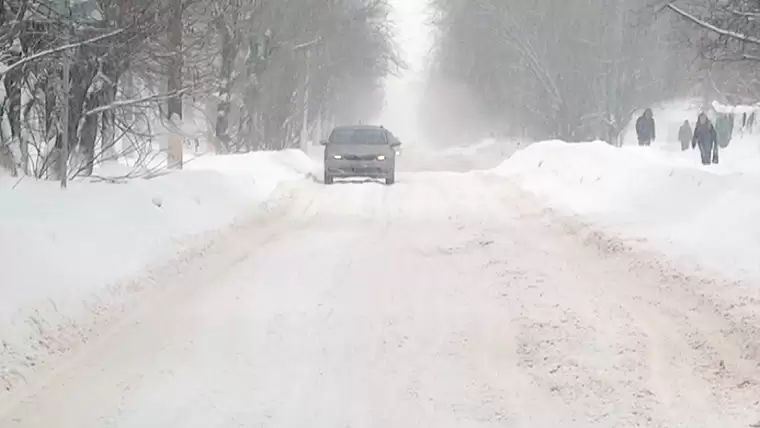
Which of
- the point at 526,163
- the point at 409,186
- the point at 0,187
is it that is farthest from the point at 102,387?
the point at 526,163

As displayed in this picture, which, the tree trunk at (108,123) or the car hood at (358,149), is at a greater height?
the tree trunk at (108,123)

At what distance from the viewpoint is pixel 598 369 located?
6660 mm

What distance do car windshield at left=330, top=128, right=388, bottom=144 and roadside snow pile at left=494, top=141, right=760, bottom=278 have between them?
13.1 feet

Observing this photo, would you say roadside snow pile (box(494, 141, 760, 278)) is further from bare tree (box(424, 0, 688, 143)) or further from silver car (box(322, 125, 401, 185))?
bare tree (box(424, 0, 688, 143))

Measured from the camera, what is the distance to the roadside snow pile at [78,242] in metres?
7.18

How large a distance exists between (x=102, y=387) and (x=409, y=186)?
1785 cm

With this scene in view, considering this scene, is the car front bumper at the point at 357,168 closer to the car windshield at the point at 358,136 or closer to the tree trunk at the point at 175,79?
the car windshield at the point at 358,136

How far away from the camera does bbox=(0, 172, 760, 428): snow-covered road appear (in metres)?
5.77

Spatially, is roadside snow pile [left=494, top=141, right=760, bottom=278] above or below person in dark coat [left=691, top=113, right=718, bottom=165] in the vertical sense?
below

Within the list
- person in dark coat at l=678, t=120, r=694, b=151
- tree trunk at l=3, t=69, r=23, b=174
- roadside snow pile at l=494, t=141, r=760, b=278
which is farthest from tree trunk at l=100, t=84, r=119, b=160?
person in dark coat at l=678, t=120, r=694, b=151

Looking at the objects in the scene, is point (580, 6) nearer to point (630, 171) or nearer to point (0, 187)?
point (630, 171)

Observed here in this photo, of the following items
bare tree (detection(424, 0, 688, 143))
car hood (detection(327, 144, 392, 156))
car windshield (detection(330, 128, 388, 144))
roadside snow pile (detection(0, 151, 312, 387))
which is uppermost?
bare tree (detection(424, 0, 688, 143))

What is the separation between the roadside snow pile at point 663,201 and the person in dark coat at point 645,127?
254 inches

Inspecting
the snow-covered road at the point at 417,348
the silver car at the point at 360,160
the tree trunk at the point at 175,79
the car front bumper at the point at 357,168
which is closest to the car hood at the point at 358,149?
the silver car at the point at 360,160
